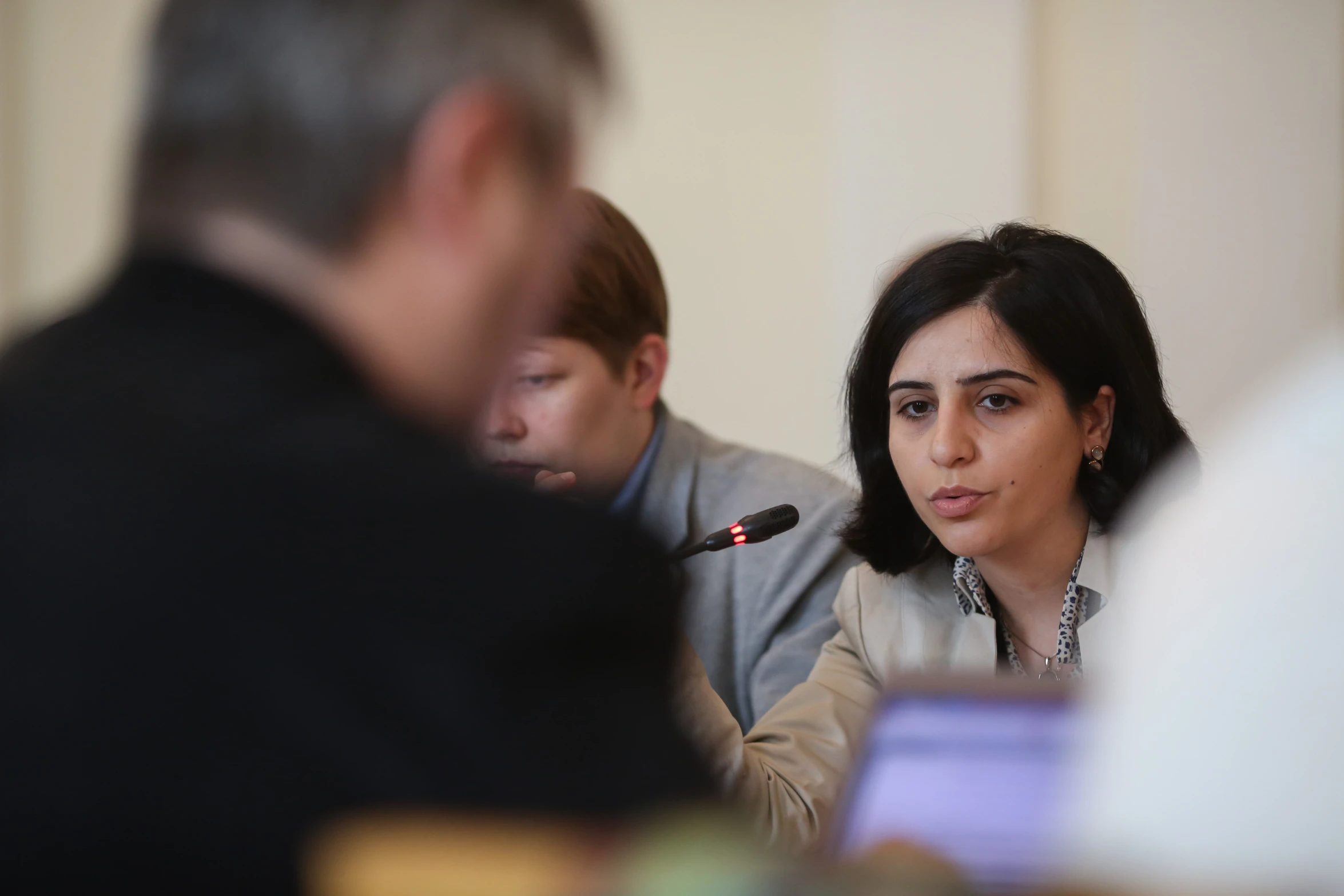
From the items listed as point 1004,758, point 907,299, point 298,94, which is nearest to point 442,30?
point 298,94

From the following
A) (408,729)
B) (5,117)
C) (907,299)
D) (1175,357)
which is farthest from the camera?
(5,117)

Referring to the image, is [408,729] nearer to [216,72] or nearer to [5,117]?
[216,72]

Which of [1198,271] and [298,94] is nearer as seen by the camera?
[298,94]

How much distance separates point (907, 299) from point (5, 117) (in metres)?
2.30

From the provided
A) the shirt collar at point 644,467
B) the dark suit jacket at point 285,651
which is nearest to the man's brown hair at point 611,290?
the shirt collar at point 644,467

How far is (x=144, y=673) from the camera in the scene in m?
0.35

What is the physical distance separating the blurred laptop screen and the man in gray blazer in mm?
1134

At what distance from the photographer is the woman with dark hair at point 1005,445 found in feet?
4.73

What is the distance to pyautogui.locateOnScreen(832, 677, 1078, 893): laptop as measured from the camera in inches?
14.2

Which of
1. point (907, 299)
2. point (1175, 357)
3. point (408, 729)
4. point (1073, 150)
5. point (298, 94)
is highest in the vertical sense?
point (1073, 150)

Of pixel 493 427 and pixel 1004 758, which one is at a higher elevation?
pixel 493 427

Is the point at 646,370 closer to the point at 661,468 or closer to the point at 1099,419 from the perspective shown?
the point at 661,468

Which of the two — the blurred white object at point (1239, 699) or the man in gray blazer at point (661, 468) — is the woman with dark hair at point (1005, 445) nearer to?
the man in gray blazer at point (661, 468)

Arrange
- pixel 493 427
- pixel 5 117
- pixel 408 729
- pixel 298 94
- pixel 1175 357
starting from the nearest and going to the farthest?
1. pixel 408 729
2. pixel 298 94
3. pixel 493 427
4. pixel 1175 357
5. pixel 5 117
